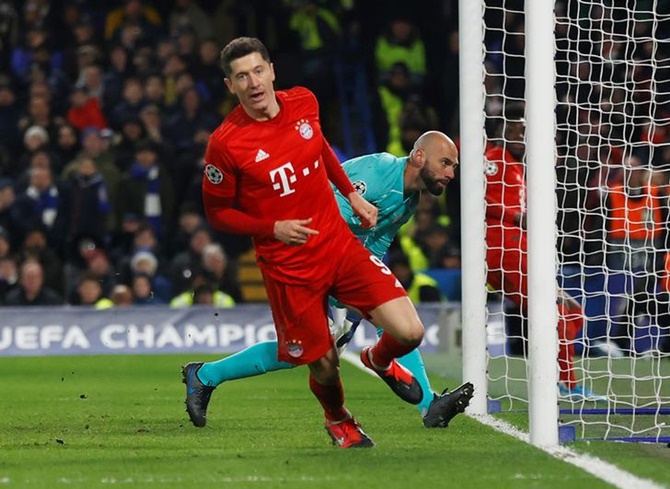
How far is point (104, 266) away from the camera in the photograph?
15.8 m

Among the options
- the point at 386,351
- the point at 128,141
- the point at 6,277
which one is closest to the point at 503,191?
the point at 386,351

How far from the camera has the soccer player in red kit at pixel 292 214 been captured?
22.0ft

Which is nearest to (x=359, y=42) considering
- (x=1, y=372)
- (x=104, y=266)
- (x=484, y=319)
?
(x=104, y=266)

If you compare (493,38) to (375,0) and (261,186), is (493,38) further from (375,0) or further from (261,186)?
(261,186)

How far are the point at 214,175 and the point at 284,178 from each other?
0.31m

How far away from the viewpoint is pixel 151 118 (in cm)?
1731

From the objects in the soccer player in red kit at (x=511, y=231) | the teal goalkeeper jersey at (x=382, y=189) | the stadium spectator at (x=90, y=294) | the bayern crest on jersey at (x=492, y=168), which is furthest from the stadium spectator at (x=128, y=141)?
the teal goalkeeper jersey at (x=382, y=189)

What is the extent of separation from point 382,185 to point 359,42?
11.9 metres

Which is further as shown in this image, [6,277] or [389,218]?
[6,277]

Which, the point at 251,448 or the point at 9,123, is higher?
the point at 251,448

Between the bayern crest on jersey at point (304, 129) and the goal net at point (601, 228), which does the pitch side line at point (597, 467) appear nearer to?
the goal net at point (601, 228)

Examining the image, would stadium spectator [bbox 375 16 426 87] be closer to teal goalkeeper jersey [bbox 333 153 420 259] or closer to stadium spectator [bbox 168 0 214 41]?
stadium spectator [bbox 168 0 214 41]

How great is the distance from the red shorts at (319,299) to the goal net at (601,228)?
1.07 meters

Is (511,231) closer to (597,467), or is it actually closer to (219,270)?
(597,467)
